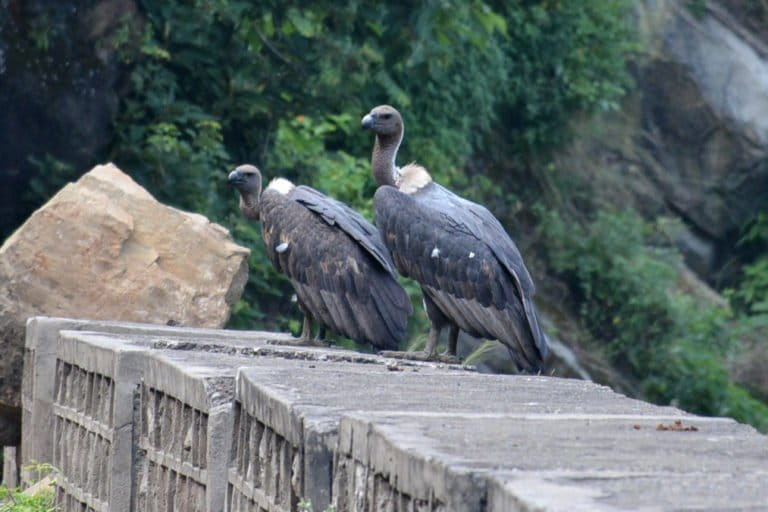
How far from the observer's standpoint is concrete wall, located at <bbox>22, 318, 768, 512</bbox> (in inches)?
91.0

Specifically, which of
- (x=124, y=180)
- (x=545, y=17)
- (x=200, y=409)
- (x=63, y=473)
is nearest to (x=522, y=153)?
(x=545, y=17)

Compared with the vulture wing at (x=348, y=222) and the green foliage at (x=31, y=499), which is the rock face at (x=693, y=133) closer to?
the vulture wing at (x=348, y=222)

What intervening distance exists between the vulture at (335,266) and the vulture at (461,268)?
0.55ft

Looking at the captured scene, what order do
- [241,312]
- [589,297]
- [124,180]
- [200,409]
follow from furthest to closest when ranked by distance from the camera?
[589,297]
[241,312]
[124,180]
[200,409]

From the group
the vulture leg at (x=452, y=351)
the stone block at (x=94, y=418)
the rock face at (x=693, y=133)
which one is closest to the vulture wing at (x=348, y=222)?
the vulture leg at (x=452, y=351)

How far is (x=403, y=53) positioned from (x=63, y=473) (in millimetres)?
5795

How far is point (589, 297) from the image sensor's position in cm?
1608

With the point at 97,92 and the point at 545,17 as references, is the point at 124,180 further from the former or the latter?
the point at 545,17

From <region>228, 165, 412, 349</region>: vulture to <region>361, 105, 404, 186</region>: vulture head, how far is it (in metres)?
0.28

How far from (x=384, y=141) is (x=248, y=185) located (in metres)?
1.25

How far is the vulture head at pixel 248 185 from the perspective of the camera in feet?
26.2

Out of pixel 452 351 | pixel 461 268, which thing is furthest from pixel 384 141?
pixel 452 351

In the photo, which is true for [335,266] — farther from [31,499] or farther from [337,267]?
[31,499]

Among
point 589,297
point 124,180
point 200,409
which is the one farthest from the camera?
point 589,297
